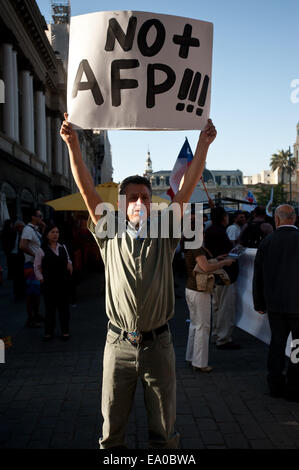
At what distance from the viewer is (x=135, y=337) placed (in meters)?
2.58

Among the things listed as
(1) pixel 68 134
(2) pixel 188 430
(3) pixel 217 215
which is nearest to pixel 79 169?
(1) pixel 68 134

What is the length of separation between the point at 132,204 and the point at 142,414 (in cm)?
250

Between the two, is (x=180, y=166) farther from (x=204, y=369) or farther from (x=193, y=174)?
(x=193, y=174)

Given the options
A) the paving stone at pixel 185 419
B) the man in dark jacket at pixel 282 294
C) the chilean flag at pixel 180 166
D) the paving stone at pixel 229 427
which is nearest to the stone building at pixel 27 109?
the chilean flag at pixel 180 166

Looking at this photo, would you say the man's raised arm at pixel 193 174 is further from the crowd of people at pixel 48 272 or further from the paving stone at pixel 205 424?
the crowd of people at pixel 48 272

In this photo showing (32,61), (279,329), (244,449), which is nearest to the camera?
(244,449)

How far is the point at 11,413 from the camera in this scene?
4.31 metres

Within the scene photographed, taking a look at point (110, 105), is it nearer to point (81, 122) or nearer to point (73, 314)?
point (81, 122)

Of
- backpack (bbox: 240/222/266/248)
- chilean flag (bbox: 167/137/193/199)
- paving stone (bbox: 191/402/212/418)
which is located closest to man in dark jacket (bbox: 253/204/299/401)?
paving stone (bbox: 191/402/212/418)

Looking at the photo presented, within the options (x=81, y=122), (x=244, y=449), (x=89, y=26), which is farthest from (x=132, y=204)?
(x=244, y=449)

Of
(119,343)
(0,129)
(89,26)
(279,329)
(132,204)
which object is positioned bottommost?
(279,329)

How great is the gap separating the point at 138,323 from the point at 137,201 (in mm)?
711

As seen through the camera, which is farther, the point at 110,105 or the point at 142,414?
the point at 142,414

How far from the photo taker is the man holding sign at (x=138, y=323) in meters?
2.56
